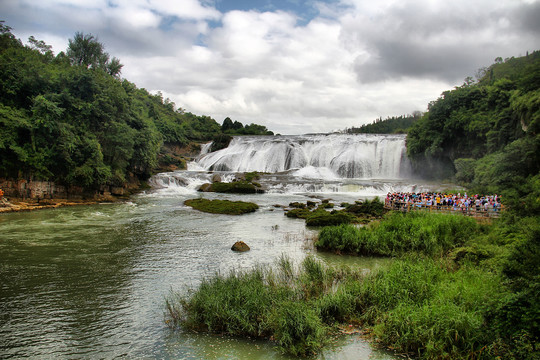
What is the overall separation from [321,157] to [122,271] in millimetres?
38614

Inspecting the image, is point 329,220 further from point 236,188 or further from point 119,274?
point 236,188

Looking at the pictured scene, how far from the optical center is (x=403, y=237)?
12.5 meters

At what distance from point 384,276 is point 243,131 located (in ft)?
237

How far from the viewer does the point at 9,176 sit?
2233cm

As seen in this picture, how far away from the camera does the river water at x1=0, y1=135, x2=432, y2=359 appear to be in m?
6.19

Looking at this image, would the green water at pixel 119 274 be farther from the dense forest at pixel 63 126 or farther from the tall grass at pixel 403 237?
the dense forest at pixel 63 126

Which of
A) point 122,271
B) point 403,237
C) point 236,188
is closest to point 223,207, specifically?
point 236,188

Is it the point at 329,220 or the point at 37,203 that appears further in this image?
the point at 37,203

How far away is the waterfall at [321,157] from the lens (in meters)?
43.6

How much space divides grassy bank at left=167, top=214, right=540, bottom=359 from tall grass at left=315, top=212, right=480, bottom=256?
250 cm

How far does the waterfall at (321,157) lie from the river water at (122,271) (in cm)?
2210

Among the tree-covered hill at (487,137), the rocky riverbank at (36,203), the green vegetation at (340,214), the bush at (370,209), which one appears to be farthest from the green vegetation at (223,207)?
the tree-covered hill at (487,137)

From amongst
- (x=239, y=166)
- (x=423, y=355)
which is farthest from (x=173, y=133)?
(x=423, y=355)

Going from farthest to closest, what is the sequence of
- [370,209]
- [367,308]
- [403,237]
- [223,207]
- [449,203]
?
[223,207]
[370,209]
[449,203]
[403,237]
[367,308]
